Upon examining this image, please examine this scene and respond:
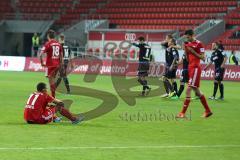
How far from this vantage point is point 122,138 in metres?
13.2

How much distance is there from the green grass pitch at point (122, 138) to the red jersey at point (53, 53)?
1.78 meters

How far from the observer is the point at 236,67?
39625mm

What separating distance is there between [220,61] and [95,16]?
30.7m

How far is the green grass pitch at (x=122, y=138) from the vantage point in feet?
36.6

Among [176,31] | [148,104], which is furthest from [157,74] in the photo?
[148,104]

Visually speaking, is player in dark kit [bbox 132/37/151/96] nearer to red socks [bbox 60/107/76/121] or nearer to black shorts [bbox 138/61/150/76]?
black shorts [bbox 138/61/150/76]

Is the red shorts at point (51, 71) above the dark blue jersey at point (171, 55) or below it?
below

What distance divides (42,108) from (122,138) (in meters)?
2.43

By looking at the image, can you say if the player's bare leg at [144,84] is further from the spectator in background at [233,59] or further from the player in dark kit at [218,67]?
the spectator in background at [233,59]

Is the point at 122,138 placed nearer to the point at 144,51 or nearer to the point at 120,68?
the point at 144,51

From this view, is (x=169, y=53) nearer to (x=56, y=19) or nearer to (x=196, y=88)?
(x=196, y=88)

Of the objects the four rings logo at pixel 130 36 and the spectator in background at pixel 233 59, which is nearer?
the spectator in background at pixel 233 59

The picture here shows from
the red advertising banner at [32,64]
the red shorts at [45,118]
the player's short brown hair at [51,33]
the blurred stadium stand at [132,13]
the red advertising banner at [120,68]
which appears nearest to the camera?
the red shorts at [45,118]

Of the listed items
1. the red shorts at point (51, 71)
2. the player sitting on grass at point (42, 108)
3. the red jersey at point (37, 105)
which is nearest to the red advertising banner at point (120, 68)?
the red shorts at point (51, 71)
